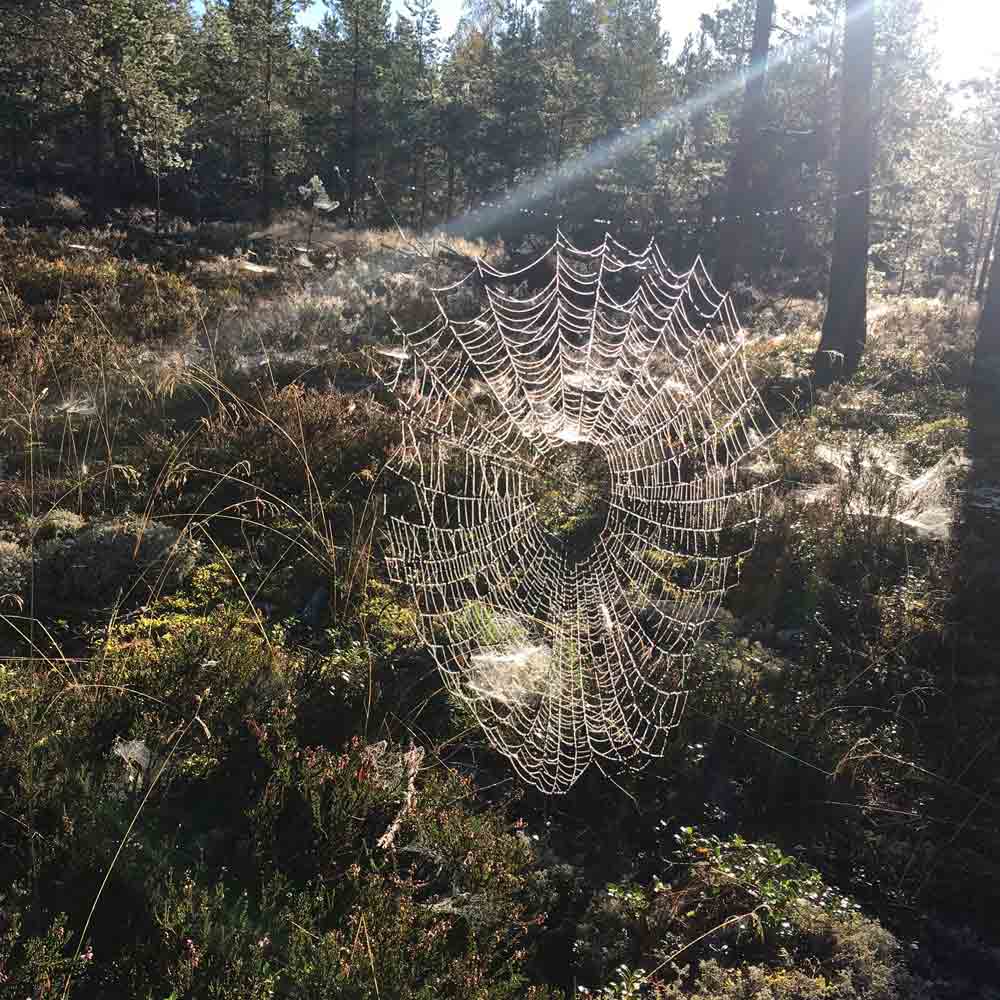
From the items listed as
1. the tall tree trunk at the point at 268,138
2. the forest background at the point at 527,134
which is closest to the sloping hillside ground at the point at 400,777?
the forest background at the point at 527,134

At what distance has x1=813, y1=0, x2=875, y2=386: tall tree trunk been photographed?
10.6 metres

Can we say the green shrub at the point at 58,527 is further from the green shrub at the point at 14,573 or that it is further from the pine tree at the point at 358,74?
the pine tree at the point at 358,74

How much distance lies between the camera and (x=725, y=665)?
15.6ft

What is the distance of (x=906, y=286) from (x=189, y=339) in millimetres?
29232

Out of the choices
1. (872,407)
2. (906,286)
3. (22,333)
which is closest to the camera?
(22,333)

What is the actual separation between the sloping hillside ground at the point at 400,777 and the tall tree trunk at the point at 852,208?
4.66 m

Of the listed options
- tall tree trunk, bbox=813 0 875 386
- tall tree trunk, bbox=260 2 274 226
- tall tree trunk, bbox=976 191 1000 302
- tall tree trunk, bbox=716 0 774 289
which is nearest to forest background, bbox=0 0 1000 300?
tall tree trunk, bbox=260 2 274 226

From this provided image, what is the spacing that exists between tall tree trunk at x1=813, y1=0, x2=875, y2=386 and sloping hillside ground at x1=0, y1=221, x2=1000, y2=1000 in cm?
466

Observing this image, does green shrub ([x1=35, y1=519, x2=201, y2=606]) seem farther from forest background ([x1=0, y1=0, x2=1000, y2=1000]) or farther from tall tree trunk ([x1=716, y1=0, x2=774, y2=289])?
tall tree trunk ([x1=716, y1=0, x2=774, y2=289])

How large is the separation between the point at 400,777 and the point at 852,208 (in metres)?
10.6

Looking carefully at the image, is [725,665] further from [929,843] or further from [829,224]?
[829,224]

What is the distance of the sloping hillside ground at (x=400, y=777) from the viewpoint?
9.47ft


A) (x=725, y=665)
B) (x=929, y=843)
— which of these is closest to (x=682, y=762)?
(x=725, y=665)

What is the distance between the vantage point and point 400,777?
3547 millimetres
